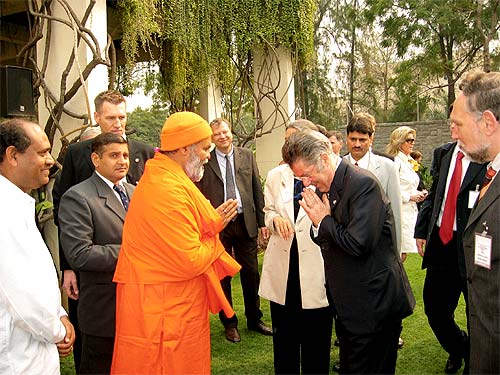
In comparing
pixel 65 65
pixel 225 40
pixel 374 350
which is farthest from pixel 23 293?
pixel 225 40

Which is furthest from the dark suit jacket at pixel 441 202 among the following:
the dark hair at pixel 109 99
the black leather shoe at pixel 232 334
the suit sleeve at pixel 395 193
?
the dark hair at pixel 109 99

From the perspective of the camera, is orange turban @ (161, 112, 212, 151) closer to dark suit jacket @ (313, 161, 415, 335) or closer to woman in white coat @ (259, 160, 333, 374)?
dark suit jacket @ (313, 161, 415, 335)

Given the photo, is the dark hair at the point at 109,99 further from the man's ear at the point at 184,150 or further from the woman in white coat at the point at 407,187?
the woman in white coat at the point at 407,187

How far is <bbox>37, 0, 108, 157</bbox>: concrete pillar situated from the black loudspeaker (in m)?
0.80

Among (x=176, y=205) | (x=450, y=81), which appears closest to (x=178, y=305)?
(x=176, y=205)

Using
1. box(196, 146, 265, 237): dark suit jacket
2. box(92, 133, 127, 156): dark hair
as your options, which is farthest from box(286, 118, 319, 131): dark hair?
box(92, 133, 127, 156): dark hair

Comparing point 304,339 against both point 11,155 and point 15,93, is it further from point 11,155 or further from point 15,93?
point 15,93

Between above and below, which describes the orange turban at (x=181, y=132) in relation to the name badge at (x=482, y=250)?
above

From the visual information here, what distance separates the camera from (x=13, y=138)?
2.21 metres

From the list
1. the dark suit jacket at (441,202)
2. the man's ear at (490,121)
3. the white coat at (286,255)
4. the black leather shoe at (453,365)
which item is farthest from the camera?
the black leather shoe at (453,365)

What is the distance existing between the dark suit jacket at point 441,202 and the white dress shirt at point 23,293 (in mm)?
2640

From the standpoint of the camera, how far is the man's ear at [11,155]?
7.14 ft

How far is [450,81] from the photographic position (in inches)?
779

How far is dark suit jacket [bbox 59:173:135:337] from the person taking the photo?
2.69 metres
